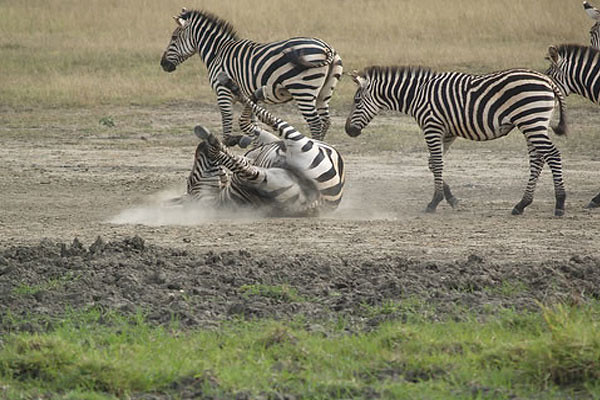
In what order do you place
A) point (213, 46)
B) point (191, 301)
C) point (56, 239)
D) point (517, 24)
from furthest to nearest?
point (517, 24) → point (213, 46) → point (56, 239) → point (191, 301)

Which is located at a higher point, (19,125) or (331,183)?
(331,183)

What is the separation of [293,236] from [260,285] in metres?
1.87

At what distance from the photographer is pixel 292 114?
56.9 feet

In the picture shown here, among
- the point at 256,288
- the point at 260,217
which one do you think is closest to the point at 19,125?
the point at 260,217

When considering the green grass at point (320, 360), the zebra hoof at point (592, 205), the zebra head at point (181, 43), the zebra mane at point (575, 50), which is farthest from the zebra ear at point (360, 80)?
the green grass at point (320, 360)

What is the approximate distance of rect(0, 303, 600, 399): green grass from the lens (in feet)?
16.2

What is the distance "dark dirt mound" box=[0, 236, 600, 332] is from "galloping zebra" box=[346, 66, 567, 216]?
2849 mm

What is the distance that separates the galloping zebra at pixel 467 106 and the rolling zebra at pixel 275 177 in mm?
1290

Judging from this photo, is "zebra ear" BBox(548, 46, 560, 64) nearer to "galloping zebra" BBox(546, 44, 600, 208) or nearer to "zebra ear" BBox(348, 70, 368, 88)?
"galloping zebra" BBox(546, 44, 600, 208)

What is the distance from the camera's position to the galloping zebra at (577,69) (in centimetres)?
1105

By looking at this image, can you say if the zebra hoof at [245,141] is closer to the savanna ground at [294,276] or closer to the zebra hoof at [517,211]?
the savanna ground at [294,276]

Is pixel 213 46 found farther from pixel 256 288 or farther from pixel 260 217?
pixel 256 288

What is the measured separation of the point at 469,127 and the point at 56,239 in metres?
4.39

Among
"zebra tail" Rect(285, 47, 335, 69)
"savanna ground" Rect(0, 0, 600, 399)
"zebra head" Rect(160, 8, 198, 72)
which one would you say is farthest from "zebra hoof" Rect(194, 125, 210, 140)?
"zebra head" Rect(160, 8, 198, 72)
